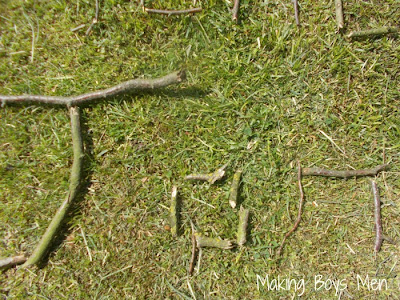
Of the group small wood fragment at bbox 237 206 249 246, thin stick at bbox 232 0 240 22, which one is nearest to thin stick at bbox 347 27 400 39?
thin stick at bbox 232 0 240 22

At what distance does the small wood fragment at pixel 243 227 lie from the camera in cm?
227

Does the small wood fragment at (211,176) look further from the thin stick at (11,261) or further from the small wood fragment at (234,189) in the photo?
the thin stick at (11,261)

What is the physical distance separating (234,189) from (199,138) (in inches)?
20.0

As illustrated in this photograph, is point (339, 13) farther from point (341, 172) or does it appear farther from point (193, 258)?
point (193, 258)

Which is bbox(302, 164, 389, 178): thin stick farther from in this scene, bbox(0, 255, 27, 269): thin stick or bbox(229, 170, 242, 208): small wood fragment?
bbox(0, 255, 27, 269): thin stick

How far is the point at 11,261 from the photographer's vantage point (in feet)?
7.42

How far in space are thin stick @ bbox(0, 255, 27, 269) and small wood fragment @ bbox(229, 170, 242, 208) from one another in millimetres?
1730

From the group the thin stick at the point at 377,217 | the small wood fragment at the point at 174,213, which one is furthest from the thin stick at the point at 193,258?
the thin stick at the point at 377,217

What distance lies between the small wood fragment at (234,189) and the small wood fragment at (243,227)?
12 centimetres

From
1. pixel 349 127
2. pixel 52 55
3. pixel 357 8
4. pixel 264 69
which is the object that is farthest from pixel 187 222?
pixel 357 8

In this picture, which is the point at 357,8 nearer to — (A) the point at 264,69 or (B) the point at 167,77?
(A) the point at 264,69

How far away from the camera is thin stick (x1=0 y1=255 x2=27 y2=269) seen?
2.26 meters

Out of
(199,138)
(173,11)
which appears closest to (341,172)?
(199,138)

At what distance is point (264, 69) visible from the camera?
7.74 ft
